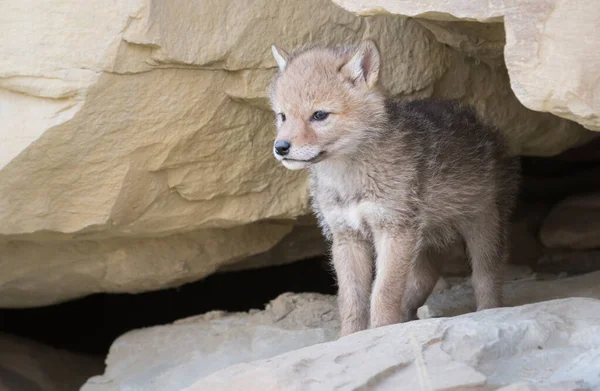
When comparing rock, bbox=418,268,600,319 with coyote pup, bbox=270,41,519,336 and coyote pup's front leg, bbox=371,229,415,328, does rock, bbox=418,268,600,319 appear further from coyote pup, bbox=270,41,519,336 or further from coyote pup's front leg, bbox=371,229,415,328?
coyote pup's front leg, bbox=371,229,415,328

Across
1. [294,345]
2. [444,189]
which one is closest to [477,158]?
[444,189]

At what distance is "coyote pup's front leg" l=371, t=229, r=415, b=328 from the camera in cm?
406

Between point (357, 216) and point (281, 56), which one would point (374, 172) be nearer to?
point (357, 216)

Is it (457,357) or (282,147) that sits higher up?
(282,147)

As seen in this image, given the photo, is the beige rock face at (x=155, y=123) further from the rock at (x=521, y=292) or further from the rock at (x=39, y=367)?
the rock at (x=521, y=292)

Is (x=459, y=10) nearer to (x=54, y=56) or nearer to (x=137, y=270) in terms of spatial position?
(x=54, y=56)

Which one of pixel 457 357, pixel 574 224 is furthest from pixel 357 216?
pixel 574 224

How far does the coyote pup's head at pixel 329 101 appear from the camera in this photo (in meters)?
4.01

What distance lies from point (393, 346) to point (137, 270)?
8.09 ft

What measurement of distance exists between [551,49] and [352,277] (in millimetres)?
1649

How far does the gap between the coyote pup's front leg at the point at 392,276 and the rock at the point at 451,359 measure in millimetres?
678

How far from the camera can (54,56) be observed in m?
4.14

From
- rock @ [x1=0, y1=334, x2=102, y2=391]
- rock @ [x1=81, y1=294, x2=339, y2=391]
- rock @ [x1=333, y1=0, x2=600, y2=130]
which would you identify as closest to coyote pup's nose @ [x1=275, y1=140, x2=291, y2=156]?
rock @ [x1=333, y1=0, x2=600, y2=130]

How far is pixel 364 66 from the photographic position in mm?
4172
